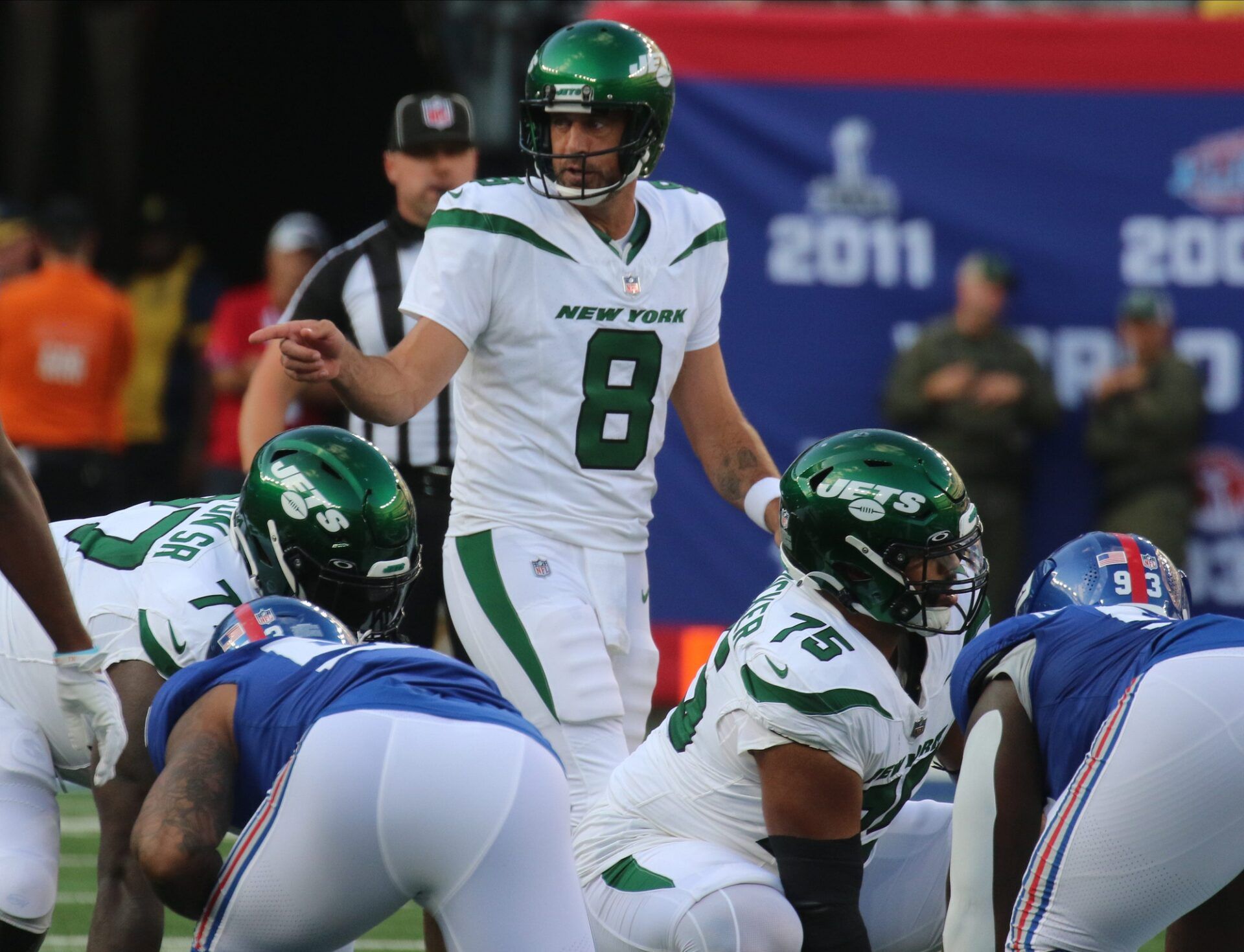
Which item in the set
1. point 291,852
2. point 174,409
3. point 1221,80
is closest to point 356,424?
point 291,852

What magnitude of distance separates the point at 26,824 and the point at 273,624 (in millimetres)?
724

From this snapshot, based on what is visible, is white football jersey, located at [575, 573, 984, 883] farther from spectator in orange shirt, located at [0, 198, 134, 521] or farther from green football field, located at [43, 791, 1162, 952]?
spectator in orange shirt, located at [0, 198, 134, 521]

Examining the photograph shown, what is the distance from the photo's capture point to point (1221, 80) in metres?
8.21

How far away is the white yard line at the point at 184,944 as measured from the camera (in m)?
4.61

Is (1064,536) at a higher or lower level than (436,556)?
lower

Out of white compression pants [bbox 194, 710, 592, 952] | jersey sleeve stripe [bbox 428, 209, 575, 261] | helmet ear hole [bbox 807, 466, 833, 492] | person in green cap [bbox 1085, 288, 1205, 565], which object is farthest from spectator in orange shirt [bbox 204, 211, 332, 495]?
white compression pants [bbox 194, 710, 592, 952]

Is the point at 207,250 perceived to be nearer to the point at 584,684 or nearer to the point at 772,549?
the point at 772,549

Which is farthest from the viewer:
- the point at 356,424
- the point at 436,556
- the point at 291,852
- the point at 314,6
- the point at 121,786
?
the point at 314,6

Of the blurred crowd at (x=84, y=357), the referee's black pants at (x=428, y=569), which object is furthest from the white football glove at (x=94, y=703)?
the blurred crowd at (x=84, y=357)

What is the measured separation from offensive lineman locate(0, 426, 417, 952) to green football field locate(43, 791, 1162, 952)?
1.37 metres

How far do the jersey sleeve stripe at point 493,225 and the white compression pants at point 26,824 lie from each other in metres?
1.33

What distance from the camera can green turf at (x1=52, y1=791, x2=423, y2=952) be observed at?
4.71m

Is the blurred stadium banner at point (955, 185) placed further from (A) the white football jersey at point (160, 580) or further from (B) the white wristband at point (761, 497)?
(A) the white football jersey at point (160, 580)

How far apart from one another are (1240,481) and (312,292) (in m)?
4.65
